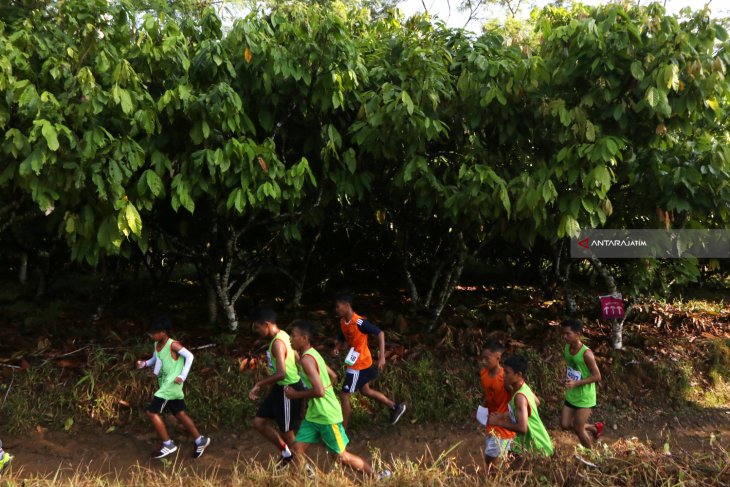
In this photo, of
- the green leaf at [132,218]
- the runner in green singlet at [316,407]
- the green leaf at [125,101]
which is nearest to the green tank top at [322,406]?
the runner in green singlet at [316,407]

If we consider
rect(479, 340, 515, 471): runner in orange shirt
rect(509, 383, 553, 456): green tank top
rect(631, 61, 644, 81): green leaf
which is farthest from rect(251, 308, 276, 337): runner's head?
rect(631, 61, 644, 81): green leaf

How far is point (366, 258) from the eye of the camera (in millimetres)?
9633

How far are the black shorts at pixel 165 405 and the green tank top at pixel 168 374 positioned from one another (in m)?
0.04

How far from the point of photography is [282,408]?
15.6ft

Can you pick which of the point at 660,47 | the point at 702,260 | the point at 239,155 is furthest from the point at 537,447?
the point at 702,260

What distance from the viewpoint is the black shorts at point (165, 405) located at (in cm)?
508

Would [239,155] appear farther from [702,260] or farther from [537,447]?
[702,260]

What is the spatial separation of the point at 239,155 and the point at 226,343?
2.73 meters

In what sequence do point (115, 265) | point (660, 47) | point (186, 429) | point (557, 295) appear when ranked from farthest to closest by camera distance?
point (557, 295) < point (115, 265) < point (186, 429) < point (660, 47)

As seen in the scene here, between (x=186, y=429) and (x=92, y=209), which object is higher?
(x=92, y=209)

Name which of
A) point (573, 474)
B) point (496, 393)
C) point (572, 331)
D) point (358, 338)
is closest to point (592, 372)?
point (572, 331)

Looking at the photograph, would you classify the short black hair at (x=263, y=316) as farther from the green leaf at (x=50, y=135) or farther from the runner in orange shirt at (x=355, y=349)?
the green leaf at (x=50, y=135)

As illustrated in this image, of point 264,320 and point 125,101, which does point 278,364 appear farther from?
point 125,101

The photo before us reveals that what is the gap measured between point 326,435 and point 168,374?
1637 mm
